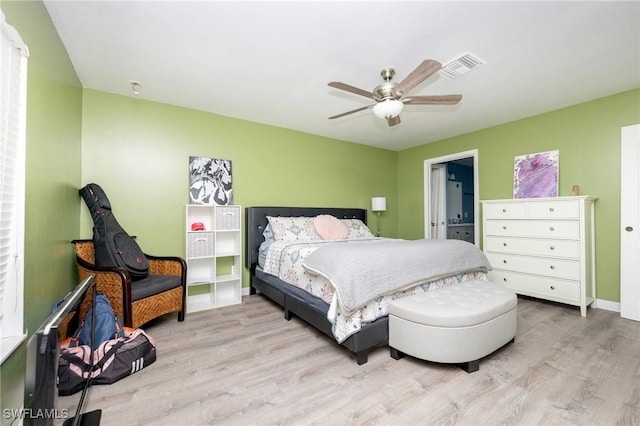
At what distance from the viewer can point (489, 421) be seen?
139cm

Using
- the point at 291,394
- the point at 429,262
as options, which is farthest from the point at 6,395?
the point at 429,262

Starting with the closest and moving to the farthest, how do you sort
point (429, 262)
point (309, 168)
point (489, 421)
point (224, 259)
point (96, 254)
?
point (489, 421) < point (429, 262) < point (96, 254) < point (224, 259) < point (309, 168)

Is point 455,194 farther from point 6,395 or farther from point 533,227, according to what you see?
point 6,395

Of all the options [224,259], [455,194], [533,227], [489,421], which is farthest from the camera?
→ [455,194]

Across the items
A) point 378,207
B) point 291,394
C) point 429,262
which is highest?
point 378,207

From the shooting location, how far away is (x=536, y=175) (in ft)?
11.4

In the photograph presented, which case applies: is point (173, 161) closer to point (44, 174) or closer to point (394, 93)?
point (44, 174)

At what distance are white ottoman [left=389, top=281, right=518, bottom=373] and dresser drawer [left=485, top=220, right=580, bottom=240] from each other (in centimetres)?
150

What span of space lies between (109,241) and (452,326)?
2.96 m

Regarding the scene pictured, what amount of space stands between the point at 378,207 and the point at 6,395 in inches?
173

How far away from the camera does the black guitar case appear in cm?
242

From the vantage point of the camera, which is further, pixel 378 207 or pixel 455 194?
pixel 455 194

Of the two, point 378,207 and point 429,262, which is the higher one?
point 378,207

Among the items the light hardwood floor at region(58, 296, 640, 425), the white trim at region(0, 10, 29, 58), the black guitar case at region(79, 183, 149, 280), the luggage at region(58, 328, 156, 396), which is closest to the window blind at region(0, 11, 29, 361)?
the white trim at region(0, 10, 29, 58)
